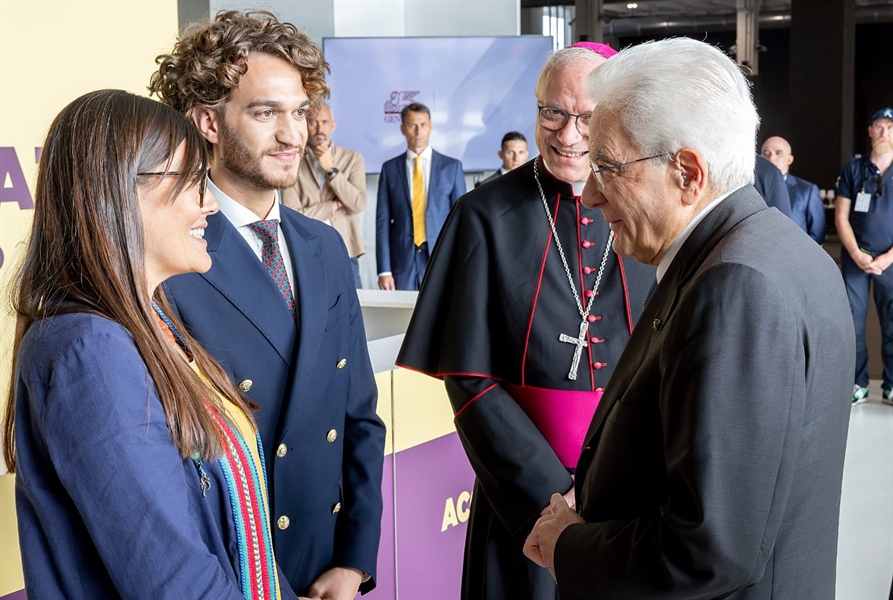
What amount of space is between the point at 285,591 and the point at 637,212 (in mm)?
757

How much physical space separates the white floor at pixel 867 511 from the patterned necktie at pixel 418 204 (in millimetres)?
3150

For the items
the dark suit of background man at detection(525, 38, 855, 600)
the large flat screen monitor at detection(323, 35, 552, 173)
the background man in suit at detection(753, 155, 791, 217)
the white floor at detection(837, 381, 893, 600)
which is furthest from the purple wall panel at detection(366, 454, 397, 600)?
the large flat screen monitor at detection(323, 35, 552, 173)

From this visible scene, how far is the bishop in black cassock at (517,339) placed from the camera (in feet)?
6.37

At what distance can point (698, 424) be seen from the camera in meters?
1.14

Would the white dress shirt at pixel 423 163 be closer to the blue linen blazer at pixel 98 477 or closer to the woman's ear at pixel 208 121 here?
the woman's ear at pixel 208 121

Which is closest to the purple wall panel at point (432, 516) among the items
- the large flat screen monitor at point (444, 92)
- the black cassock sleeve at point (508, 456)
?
the black cassock sleeve at point (508, 456)

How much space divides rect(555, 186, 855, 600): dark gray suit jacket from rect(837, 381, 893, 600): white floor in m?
2.64

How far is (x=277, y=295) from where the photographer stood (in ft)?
5.49

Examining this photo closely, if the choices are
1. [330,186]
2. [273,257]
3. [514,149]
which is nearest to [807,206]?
[514,149]

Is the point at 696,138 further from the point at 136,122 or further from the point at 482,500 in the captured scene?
the point at 482,500

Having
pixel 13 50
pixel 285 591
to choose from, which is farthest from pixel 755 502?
pixel 13 50

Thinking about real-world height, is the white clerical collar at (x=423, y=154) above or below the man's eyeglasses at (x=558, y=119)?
below

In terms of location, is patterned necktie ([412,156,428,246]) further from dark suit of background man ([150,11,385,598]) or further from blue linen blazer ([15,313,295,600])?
blue linen blazer ([15,313,295,600])

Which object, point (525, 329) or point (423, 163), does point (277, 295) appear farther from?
point (423, 163)
